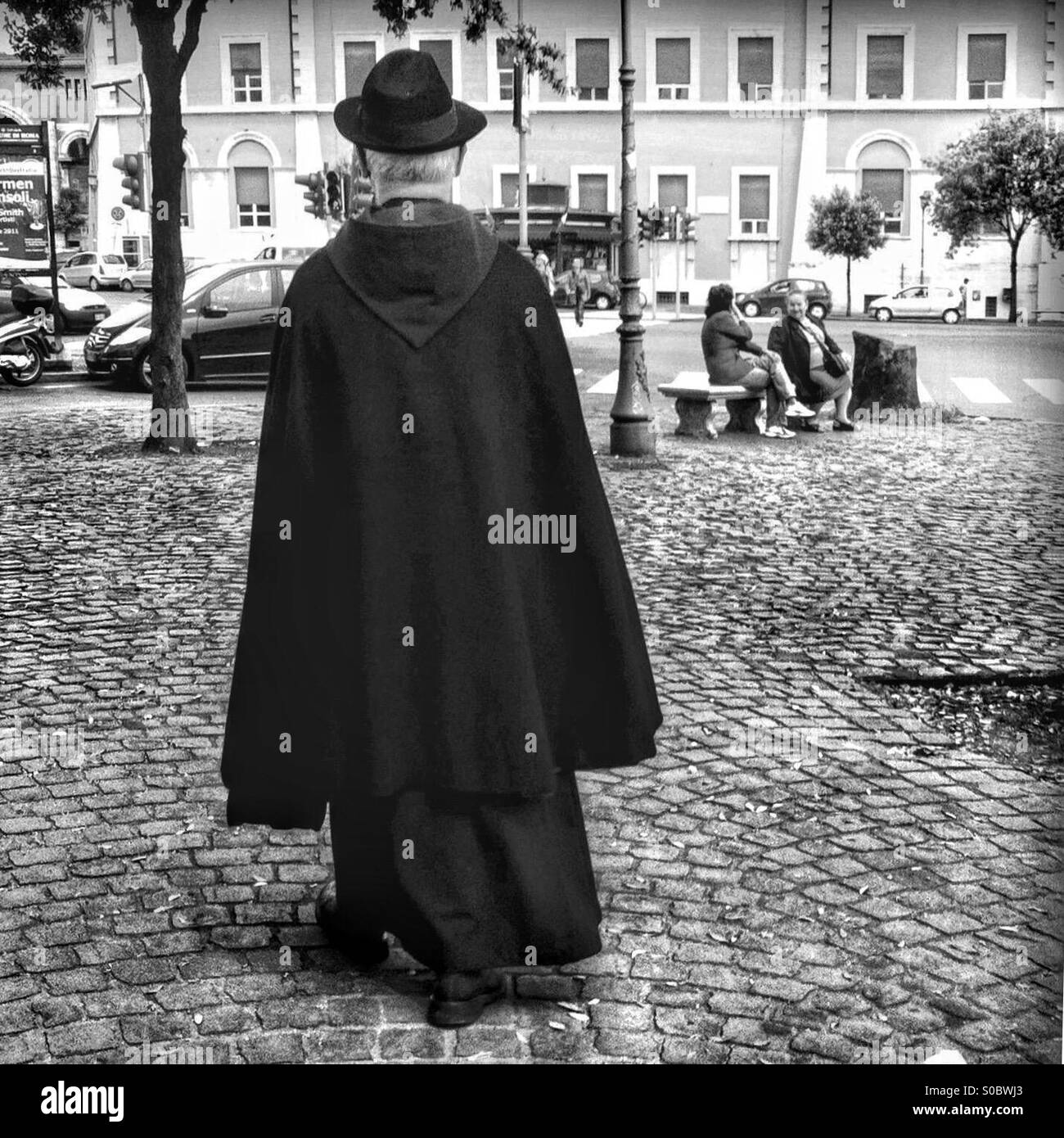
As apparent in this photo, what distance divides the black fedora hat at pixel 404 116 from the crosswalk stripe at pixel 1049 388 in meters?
16.2

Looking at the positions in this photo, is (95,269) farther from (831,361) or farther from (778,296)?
(831,361)

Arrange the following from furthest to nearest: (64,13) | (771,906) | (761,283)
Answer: (761,283) → (64,13) → (771,906)

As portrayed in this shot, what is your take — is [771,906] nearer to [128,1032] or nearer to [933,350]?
[128,1032]

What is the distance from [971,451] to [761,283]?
87.4 ft

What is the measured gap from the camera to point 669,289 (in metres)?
34.8

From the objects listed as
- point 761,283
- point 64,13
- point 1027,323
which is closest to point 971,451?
point 64,13

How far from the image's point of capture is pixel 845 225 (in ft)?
118

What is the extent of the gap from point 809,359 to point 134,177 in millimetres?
7897

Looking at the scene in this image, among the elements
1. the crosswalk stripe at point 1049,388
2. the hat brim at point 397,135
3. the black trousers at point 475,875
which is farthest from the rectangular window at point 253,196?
the black trousers at point 475,875

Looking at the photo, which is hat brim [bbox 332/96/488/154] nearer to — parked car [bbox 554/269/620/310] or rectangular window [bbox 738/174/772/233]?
parked car [bbox 554/269/620/310]

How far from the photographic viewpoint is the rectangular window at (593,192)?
2312 cm

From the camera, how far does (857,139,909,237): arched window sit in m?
34.0

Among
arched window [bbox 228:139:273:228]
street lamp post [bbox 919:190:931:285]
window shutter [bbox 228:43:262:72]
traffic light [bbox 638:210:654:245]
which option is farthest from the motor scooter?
street lamp post [bbox 919:190:931:285]

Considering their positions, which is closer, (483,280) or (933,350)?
(483,280)
